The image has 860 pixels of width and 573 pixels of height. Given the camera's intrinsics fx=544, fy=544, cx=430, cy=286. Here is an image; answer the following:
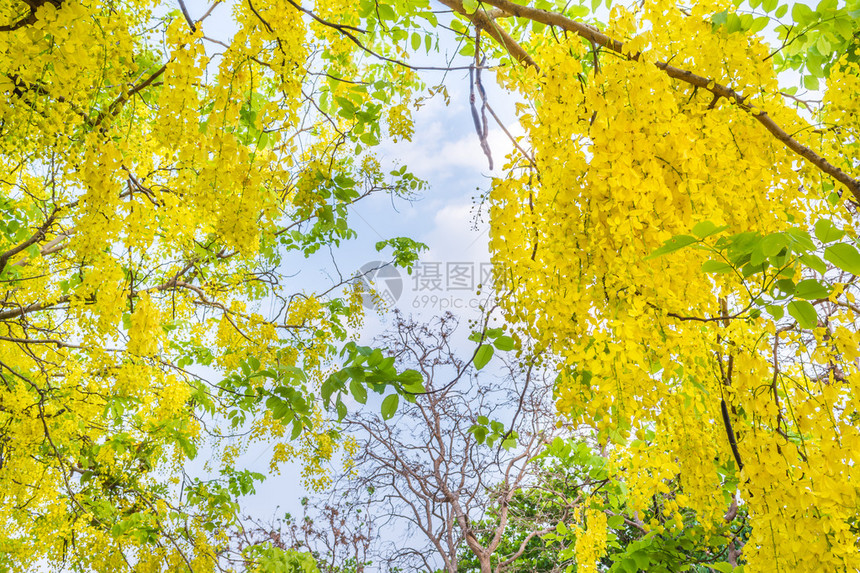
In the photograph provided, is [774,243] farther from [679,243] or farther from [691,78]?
[691,78]

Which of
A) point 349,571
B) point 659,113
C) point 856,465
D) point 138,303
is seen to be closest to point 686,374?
point 856,465

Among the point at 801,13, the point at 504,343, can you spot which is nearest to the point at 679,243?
the point at 504,343

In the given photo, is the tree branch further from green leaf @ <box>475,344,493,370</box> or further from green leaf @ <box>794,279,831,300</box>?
green leaf @ <box>475,344,493,370</box>

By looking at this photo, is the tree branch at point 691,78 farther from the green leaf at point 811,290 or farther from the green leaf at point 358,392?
the green leaf at point 358,392

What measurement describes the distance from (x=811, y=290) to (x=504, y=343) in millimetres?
593

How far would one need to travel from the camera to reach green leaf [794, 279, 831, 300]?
801 millimetres

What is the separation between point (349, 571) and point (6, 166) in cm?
403

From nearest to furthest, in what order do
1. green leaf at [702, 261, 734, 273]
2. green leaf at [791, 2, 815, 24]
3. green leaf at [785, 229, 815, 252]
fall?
green leaf at [785, 229, 815, 252]
green leaf at [702, 261, 734, 273]
green leaf at [791, 2, 815, 24]

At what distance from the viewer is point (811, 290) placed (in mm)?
813

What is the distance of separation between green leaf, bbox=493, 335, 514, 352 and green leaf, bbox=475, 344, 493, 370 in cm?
2

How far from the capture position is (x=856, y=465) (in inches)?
44.9

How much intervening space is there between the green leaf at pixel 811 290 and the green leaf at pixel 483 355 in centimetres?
59

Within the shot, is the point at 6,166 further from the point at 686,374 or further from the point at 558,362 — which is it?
the point at 686,374

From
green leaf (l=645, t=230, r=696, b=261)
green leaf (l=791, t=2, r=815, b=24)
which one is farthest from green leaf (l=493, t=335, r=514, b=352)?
green leaf (l=791, t=2, r=815, b=24)
